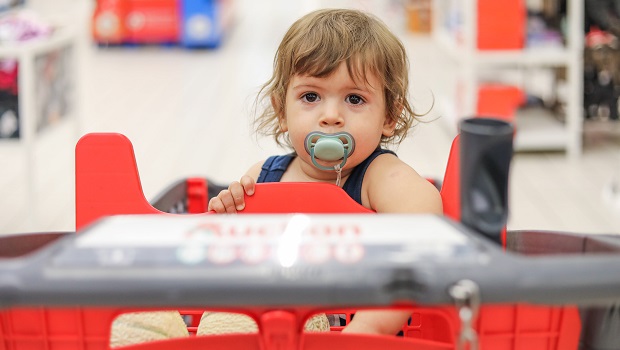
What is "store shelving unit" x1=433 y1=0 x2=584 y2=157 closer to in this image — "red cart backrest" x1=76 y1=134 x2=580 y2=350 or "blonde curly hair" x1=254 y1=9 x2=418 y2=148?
"blonde curly hair" x1=254 y1=9 x2=418 y2=148

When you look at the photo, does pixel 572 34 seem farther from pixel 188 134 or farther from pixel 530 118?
pixel 188 134

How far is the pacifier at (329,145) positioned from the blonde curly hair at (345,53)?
101 mm

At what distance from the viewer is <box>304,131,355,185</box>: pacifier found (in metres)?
1.33

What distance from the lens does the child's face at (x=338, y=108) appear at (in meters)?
1.37

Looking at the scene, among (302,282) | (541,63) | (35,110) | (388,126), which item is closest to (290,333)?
(302,282)

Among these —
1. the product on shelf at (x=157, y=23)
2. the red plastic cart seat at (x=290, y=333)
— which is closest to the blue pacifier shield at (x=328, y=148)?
the red plastic cart seat at (x=290, y=333)

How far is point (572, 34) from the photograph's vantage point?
3.99 m

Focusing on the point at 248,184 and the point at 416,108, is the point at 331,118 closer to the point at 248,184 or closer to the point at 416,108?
the point at 248,184

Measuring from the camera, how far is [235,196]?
1.33 m

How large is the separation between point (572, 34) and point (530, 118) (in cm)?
54

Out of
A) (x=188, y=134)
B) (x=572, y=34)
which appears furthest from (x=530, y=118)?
(x=188, y=134)

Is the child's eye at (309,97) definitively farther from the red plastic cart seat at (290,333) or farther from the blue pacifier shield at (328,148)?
the red plastic cart seat at (290,333)

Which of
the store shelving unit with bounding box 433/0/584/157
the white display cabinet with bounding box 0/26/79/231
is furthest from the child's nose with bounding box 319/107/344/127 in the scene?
the store shelving unit with bounding box 433/0/584/157

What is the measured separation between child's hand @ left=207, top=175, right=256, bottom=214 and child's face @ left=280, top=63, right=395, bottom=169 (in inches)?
5.3
